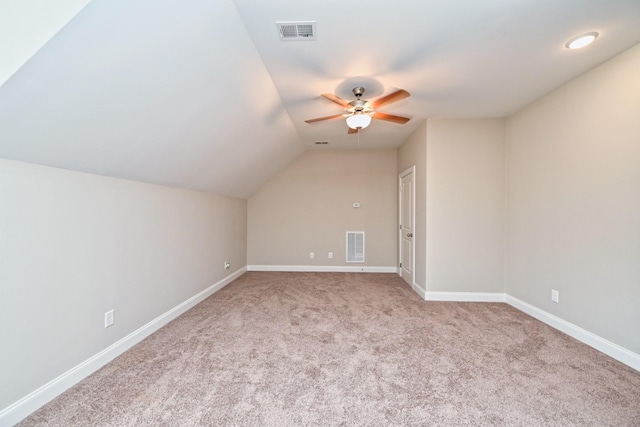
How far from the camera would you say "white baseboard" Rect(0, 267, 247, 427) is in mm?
1542

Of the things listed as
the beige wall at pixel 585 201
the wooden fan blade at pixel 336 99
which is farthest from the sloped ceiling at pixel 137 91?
the beige wall at pixel 585 201

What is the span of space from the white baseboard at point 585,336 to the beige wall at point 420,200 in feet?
4.03

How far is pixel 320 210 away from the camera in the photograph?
18.5 feet

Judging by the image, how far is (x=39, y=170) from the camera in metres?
1.71

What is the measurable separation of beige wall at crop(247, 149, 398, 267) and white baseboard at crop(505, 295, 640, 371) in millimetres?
2661

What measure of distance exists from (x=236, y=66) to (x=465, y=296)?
156 inches

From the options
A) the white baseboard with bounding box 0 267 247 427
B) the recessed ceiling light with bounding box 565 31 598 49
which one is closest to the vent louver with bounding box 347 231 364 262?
the white baseboard with bounding box 0 267 247 427

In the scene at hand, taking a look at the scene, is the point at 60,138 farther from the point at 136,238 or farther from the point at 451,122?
the point at 451,122

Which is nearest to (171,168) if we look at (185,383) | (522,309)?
(185,383)

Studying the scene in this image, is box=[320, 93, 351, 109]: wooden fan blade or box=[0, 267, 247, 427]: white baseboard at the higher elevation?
box=[320, 93, 351, 109]: wooden fan blade

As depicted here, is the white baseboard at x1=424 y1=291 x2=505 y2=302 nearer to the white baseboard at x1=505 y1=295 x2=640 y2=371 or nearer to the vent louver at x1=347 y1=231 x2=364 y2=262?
the white baseboard at x1=505 y1=295 x2=640 y2=371

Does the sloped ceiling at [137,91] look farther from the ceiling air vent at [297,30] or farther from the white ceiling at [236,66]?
the ceiling air vent at [297,30]

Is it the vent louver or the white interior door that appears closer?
the white interior door

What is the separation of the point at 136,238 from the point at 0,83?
63.4 inches
